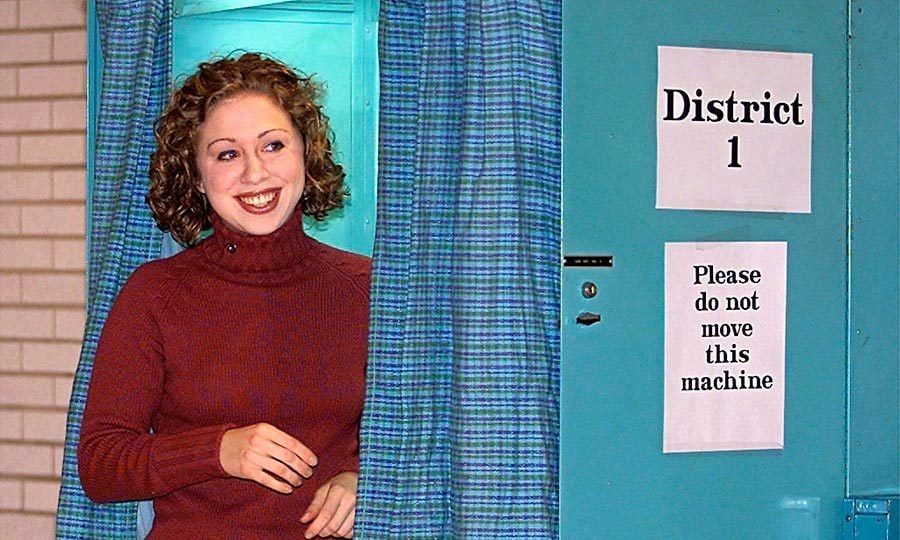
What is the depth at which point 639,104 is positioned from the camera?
7.62 ft

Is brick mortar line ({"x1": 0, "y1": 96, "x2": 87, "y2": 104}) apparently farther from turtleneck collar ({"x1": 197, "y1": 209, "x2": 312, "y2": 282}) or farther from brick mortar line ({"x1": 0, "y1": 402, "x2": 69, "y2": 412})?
turtleneck collar ({"x1": 197, "y1": 209, "x2": 312, "y2": 282})

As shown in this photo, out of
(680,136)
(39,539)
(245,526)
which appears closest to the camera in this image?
(245,526)

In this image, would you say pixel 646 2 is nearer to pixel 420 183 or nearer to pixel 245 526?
pixel 420 183

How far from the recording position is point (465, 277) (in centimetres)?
218

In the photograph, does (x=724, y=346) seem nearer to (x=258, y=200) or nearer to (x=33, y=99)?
(x=258, y=200)

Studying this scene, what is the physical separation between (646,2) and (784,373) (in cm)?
69

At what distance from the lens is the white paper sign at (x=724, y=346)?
91.9 inches

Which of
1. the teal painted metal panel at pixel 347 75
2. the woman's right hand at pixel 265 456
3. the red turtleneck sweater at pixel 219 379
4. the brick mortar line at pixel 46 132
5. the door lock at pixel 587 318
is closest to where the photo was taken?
the woman's right hand at pixel 265 456

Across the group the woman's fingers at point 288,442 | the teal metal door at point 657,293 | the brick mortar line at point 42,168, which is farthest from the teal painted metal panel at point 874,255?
the brick mortar line at point 42,168

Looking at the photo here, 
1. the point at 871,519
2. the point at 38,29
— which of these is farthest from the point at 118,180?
the point at 871,519

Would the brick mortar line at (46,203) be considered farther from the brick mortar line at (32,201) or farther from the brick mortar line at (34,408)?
the brick mortar line at (34,408)

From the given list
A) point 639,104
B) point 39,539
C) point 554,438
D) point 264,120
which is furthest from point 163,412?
point 39,539

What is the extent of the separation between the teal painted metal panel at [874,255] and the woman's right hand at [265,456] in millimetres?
993

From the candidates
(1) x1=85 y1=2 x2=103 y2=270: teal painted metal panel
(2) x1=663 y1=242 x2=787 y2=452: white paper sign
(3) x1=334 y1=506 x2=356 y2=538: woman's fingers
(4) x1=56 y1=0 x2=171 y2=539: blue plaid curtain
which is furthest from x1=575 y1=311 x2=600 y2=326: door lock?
(1) x1=85 y1=2 x2=103 y2=270: teal painted metal panel
